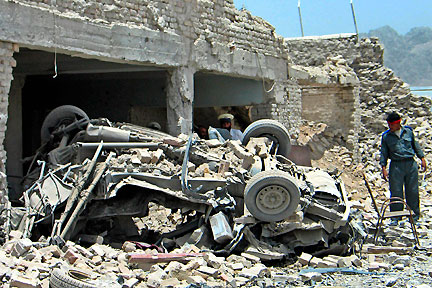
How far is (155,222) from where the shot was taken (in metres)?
9.66

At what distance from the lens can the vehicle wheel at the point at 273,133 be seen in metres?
10.6

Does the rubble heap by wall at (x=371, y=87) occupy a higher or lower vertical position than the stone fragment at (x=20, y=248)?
higher

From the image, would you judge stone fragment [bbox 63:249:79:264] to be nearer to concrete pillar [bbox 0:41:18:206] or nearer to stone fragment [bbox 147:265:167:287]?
stone fragment [bbox 147:265:167:287]

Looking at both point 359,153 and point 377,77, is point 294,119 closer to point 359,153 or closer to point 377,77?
point 359,153

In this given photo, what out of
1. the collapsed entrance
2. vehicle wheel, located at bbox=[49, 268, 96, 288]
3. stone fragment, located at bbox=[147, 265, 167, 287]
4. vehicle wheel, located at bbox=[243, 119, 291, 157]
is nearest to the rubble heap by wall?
the collapsed entrance

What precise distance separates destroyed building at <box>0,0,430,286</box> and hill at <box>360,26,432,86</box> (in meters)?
92.8

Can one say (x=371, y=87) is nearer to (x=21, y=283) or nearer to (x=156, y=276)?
(x=156, y=276)

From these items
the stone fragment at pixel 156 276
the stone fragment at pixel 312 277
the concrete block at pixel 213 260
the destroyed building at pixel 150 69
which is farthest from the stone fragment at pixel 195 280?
the destroyed building at pixel 150 69

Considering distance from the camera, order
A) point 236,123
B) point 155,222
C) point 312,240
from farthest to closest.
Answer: point 236,123 < point 155,222 < point 312,240

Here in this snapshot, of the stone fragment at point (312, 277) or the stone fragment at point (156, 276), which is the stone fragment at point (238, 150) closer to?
the stone fragment at point (312, 277)

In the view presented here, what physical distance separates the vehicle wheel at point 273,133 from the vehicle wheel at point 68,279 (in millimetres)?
4933

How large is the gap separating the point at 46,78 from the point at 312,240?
10.3 metres

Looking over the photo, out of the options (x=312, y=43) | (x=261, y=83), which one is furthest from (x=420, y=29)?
(x=261, y=83)

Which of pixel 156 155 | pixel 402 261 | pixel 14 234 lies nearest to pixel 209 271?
pixel 156 155
